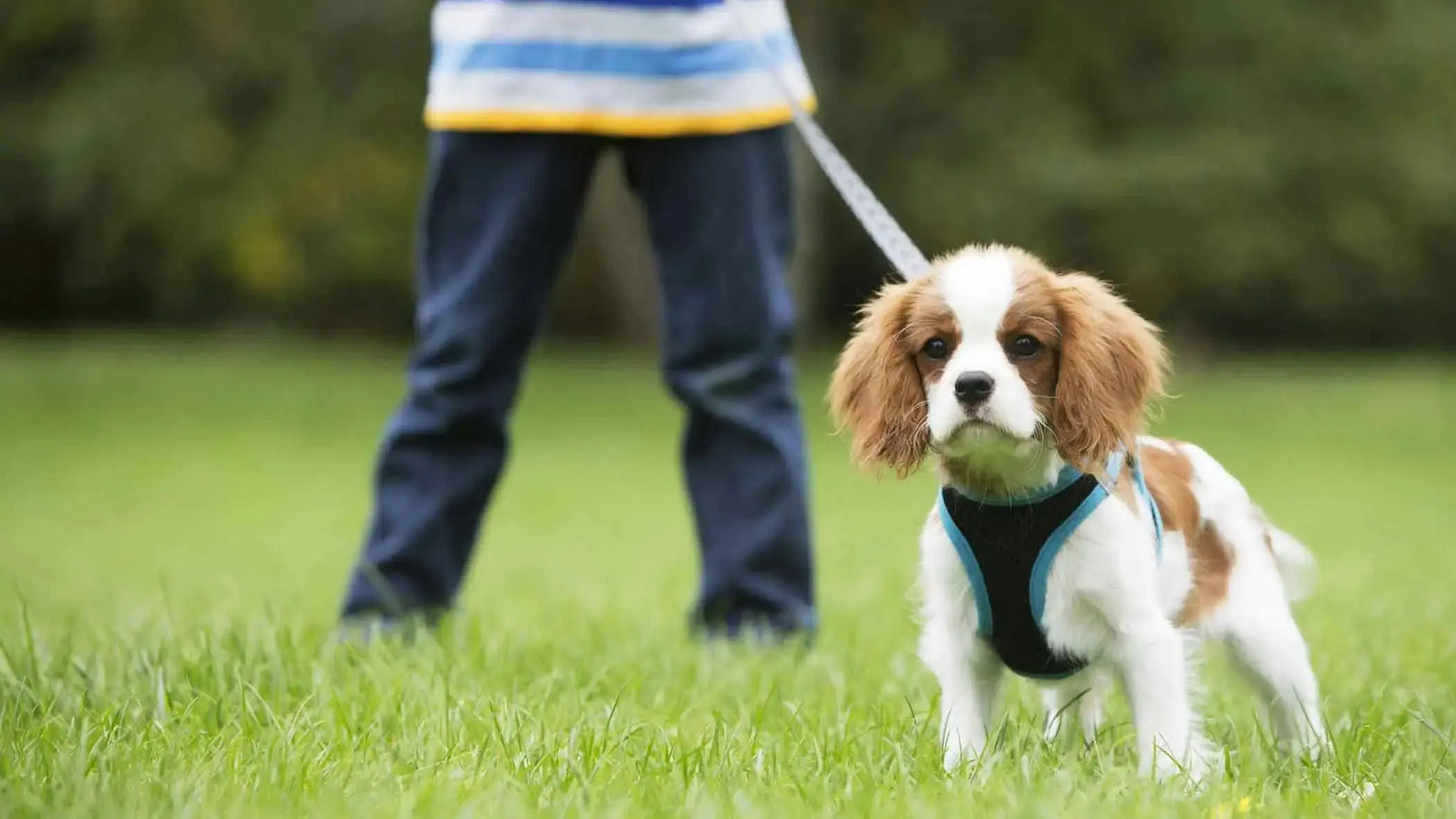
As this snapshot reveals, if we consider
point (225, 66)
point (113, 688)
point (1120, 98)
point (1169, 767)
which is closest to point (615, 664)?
point (113, 688)

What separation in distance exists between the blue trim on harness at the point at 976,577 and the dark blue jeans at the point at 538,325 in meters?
1.28

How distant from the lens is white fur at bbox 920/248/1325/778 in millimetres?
2756

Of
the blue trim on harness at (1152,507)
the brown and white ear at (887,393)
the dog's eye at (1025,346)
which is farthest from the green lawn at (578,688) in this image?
the dog's eye at (1025,346)

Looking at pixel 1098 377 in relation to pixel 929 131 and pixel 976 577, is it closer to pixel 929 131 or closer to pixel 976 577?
pixel 976 577

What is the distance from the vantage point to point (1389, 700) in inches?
136

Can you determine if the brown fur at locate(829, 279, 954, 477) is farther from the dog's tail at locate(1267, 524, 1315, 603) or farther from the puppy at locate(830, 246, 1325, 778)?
the dog's tail at locate(1267, 524, 1315, 603)

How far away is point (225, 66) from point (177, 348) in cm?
408

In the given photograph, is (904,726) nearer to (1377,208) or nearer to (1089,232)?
(1089,232)

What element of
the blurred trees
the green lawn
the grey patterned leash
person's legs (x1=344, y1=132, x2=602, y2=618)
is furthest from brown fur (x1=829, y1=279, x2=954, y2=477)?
the blurred trees

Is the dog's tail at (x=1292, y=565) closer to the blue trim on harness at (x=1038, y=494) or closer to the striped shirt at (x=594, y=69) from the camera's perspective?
the blue trim on harness at (x=1038, y=494)

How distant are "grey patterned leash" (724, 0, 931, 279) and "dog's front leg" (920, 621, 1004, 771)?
2.13 feet

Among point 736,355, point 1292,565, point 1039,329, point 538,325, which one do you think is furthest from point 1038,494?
point 538,325

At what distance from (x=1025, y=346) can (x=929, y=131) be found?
19574 mm

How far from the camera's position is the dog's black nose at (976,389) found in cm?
271
